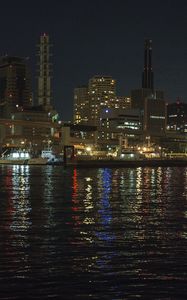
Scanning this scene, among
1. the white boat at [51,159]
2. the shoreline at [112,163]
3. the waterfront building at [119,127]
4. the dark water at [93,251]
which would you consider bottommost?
the dark water at [93,251]

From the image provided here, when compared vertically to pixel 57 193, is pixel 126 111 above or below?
above

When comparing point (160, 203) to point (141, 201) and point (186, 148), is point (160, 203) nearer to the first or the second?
point (141, 201)

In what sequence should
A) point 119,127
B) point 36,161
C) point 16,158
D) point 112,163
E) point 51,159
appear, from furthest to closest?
point 119,127 → point 51,159 → point 16,158 → point 36,161 → point 112,163

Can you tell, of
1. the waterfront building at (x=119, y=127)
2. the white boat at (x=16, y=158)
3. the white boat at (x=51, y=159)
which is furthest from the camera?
the waterfront building at (x=119, y=127)

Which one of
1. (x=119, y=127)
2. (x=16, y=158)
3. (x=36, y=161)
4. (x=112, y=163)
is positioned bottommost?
(x=112, y=163)

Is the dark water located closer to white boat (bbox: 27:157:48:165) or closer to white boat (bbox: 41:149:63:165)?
white boat (bbox: 27:157:48:165)

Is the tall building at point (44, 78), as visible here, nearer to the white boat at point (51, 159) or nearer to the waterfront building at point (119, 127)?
the waterfront building at point (119, 127)

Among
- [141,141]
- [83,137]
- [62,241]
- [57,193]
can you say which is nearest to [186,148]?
[141,141]

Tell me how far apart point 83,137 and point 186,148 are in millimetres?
36028

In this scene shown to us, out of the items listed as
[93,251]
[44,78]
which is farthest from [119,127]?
[93,251]

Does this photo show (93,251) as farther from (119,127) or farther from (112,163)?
(119,127)

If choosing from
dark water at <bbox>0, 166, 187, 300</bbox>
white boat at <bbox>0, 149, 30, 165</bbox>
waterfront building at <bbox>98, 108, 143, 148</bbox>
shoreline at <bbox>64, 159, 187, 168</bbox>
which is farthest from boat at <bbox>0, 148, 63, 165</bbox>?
dark water at <bbox>0, 166, 187, 300</bbox>

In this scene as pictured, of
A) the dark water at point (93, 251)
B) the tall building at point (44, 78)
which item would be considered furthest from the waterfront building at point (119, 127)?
the dark water at point (93, 251)

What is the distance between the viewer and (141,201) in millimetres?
29969
